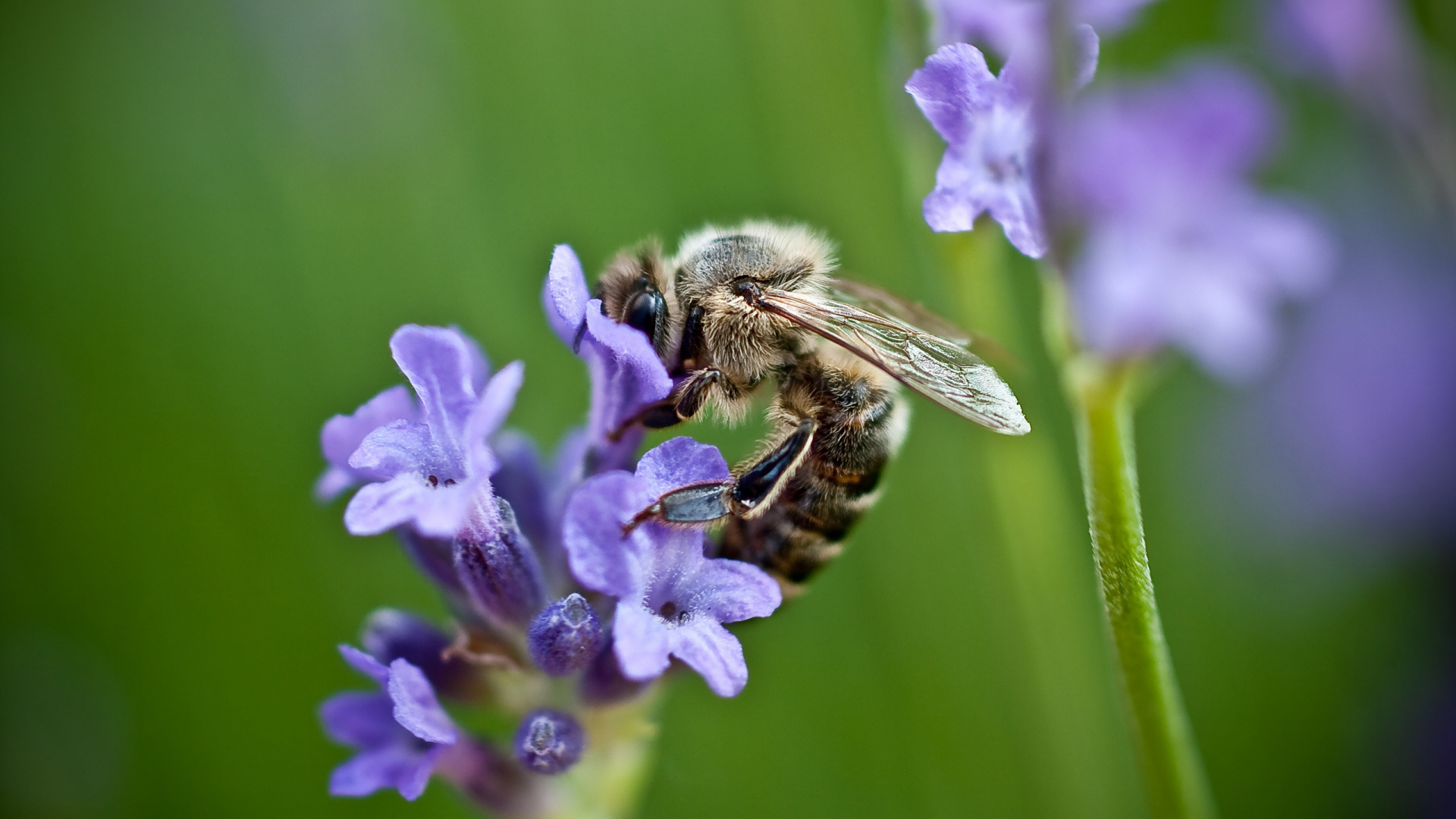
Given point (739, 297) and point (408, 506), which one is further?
point (739, 297)

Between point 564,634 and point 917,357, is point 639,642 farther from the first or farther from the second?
point 917,357

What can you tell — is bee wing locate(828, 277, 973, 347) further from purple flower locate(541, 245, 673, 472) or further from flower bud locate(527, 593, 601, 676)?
flower bud locate(527, 593, 601, 676)

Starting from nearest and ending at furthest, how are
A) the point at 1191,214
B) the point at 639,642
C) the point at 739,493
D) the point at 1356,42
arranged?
the point at 639,642 → the point at 739,493 → the point at 1356,42 → the point at 1191,214

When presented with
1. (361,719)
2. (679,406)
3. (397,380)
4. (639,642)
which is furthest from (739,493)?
(397,380)

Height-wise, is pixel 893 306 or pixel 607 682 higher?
pixel 893 306

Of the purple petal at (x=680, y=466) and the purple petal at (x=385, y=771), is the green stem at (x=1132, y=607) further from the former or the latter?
the purple petal at (x=385, y=771)
